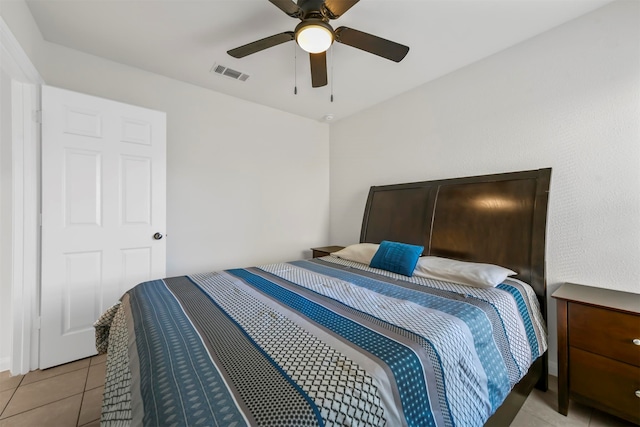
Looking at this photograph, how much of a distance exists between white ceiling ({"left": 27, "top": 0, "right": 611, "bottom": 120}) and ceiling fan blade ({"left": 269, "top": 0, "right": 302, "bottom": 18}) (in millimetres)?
379

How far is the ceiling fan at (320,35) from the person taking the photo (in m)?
1.47

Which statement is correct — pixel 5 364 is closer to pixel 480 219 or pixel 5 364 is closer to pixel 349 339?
pixel 349 339

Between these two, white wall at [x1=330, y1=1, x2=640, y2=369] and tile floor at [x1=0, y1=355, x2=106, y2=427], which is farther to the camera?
white wall at [x1=330, y1=1, x2=640, y2=369]

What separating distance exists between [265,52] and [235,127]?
1.09m

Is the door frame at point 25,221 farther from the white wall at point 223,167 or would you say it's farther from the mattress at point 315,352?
the mattress at point 315,352

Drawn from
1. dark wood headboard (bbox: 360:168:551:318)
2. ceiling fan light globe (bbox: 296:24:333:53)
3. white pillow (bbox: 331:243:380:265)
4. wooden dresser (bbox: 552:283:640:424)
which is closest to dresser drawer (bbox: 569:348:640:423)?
wooden dresser (bbox: 552:283:640:424)

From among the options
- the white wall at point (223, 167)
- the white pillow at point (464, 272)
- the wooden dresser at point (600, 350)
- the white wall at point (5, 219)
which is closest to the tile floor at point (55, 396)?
the white wall at point (5, 219)

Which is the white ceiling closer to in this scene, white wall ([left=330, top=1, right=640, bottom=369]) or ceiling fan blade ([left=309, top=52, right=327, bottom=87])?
white wall ([left=330, top=1, right=640, bottom=369])

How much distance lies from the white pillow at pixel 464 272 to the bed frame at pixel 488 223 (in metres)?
0.19

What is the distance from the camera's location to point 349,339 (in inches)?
39.7

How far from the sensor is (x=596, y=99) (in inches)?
71.6

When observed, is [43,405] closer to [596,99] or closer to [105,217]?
[105,217]

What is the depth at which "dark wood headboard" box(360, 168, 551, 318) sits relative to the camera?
195cm

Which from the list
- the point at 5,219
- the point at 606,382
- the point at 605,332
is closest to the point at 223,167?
the point at 5,219
